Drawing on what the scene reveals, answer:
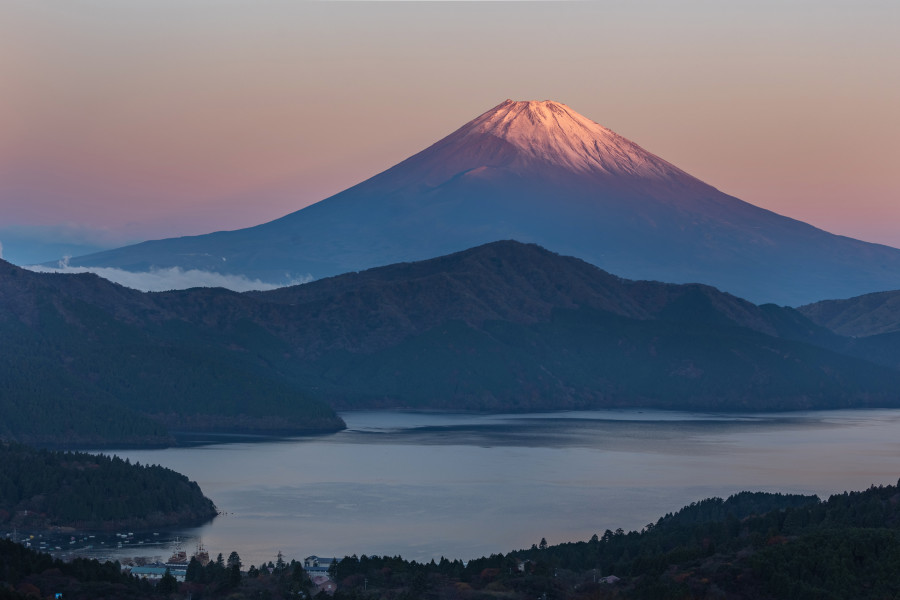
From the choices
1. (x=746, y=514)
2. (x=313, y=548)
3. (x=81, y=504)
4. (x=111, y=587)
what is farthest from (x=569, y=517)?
(x=111, y=587)

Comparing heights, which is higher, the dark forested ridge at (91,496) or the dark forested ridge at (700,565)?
the dark forested ridge at (91,496)

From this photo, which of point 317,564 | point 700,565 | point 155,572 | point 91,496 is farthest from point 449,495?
point 700,565

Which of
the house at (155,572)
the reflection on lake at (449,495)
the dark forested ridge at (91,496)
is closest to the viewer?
the house at (155,572)

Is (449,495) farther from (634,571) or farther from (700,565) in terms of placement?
(700,565)

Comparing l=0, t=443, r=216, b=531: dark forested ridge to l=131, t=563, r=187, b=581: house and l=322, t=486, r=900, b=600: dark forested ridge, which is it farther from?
l=322, t=486, r=900, b=600: dark forested ridge

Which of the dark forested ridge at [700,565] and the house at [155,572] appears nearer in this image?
the dark forested ridge at [700,565]

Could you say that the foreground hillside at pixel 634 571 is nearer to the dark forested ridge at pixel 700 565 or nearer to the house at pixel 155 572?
the dark forested ridge at pixel 700 565

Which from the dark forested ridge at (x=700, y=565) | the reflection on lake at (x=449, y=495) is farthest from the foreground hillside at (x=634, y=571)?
the reflection on lake at (x=449, y=495)

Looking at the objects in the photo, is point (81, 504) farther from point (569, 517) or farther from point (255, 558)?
point (569, 517)

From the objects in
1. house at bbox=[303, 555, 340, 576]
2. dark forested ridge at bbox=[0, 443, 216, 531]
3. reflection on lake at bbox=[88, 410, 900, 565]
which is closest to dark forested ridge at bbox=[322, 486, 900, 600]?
house at bbox=[303, 555, 340, 576]
